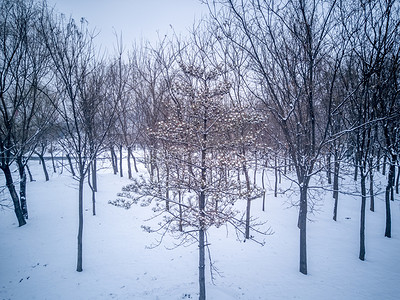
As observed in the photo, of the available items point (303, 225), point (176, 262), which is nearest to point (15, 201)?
point (176, 262)

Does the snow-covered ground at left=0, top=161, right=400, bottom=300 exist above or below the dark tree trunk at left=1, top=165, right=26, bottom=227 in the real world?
below

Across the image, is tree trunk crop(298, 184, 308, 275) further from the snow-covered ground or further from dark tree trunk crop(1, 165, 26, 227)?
dark tree trunk crop(1, 165, 26, 227)

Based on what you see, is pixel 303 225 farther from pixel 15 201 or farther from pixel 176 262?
pixel 15 201

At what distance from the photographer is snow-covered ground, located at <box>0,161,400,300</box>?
6867mm

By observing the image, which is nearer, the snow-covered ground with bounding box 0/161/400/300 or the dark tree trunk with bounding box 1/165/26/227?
the snow-covered ground with bounding box 0/161/400/300

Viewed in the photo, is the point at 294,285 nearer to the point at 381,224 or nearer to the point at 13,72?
the point at 381,224

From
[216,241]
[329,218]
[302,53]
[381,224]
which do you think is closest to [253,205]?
[329,218]

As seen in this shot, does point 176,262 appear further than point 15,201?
No

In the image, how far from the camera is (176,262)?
28.0 feet

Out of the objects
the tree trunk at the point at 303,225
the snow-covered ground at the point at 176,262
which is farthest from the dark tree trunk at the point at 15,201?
the tree trunk at the point at 303,225

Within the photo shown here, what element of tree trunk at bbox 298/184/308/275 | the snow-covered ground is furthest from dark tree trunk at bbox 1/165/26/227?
tree trunk at bbox 298/184/308/275

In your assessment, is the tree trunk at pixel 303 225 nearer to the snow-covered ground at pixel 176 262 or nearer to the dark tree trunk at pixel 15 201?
the snow-covered ground at pixel 176 262

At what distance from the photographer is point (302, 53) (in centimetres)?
708

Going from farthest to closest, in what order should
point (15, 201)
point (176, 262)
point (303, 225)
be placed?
point (15, 201)
point (176, 262)
point (303, 225)
